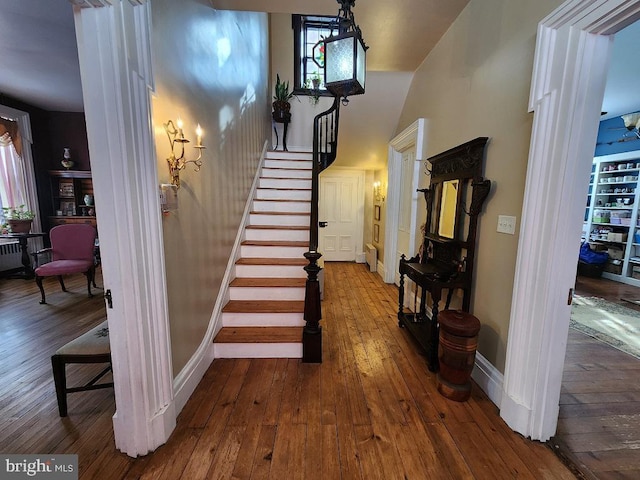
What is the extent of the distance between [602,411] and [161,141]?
323 centimetres

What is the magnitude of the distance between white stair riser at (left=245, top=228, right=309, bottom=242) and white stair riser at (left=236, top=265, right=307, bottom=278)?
0.55 m

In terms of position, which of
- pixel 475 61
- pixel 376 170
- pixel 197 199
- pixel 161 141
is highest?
pixel 475 61

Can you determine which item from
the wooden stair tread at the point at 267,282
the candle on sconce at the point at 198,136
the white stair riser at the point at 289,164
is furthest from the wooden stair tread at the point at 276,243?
the white stair riser at the point at 289,164

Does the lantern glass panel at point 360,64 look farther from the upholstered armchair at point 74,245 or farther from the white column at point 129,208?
the upholstered armchair at point 74,245

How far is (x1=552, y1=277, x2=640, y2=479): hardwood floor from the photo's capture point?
55.9 inches

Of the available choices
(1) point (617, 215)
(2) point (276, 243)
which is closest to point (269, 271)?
(2) point (276, 243)

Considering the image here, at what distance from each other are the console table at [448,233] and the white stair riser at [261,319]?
1.14 m

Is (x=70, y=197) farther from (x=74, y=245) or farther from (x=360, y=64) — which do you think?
(x=360, y=64)

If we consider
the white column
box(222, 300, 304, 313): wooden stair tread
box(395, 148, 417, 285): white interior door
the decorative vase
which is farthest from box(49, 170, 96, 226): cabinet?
box(395, 148, 417, 285): white interior door

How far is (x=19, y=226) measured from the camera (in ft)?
14.3

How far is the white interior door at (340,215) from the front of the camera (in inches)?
241

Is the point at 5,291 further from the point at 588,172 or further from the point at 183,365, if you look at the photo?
the point at 588,172

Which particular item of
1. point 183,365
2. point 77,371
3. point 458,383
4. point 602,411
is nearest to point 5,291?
point 77,371

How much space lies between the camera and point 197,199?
2010 millimetres
